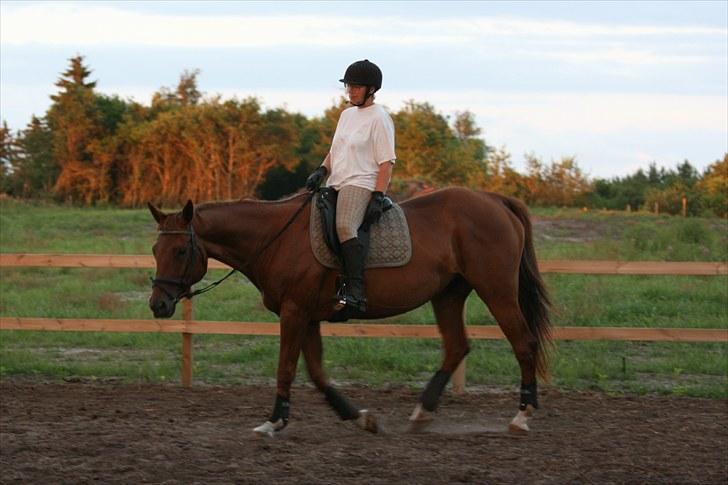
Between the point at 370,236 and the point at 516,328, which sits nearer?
the point at 370,236

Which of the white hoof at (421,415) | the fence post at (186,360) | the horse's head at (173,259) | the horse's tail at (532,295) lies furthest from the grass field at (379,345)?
the horse's head at (173,259)

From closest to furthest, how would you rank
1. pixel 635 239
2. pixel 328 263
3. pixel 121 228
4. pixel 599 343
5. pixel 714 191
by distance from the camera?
pixel 328 263 → pixel 599 343 → pixel 635 239 → pixel 121 228 → pixel 714 191

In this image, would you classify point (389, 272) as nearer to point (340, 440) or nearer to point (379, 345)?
point (340, 440)

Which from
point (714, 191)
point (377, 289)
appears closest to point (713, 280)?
point (377, 289)

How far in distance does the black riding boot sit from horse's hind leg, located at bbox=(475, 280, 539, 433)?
1001 millimetres

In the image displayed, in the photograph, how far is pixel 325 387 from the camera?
714 centimetres

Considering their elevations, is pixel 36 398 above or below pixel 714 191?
below

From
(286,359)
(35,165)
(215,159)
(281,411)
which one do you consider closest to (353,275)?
(286,359)

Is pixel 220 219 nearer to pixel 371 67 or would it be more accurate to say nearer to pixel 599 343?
pixel 371 67

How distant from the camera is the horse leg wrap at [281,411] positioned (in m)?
6.91

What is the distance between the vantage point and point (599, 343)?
1122 centimetres

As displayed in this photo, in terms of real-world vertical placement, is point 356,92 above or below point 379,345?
above

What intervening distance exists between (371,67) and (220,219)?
150cm

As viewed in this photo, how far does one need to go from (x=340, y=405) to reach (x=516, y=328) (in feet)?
4.75
